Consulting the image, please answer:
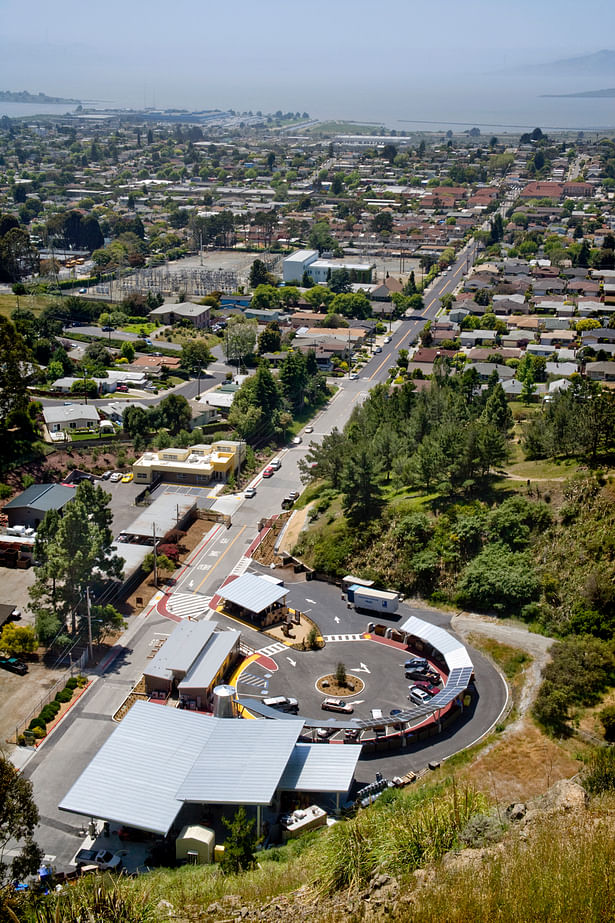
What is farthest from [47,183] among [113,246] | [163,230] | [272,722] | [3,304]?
[272,722]

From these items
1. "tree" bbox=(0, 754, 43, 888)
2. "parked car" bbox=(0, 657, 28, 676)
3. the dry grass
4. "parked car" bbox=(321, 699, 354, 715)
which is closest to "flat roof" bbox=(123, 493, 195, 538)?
"parked car" bbox=(0, 657, 28, 676)

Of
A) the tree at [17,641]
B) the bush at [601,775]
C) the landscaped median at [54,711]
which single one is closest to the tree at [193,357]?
the tree at [17,641]

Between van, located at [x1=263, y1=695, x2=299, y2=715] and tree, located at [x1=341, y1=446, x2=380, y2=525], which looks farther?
tree, located at [x1=341, y1=446, x2=380, y2=525]

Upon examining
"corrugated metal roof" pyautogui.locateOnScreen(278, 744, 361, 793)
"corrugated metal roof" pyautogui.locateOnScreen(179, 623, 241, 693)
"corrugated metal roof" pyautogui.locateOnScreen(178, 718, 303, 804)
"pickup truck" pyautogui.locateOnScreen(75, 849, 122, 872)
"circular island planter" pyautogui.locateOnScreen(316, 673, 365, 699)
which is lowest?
"pickup truck" pyautogui.locateOnScreen(75, 849, 122, 872)

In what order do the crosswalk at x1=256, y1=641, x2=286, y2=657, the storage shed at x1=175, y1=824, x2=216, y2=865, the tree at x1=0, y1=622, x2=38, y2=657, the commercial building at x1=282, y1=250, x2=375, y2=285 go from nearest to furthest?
the storage shed at x1=175, y1=824, x2=216, y2=865 → the tree at x1=0, y1=622, x2=38, y2=657 → the crosswalk at x1=256, y1=641, x2=286, y2=657 → the commercial building at x1=282, y1=250, x2=375, y2=285

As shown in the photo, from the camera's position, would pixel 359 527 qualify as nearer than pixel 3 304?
Yes

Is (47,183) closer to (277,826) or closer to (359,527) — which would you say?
(359,527)

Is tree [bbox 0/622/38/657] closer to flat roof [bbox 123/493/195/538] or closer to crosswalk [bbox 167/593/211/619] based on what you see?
crosswalk [bbox 167/593/211/619]
